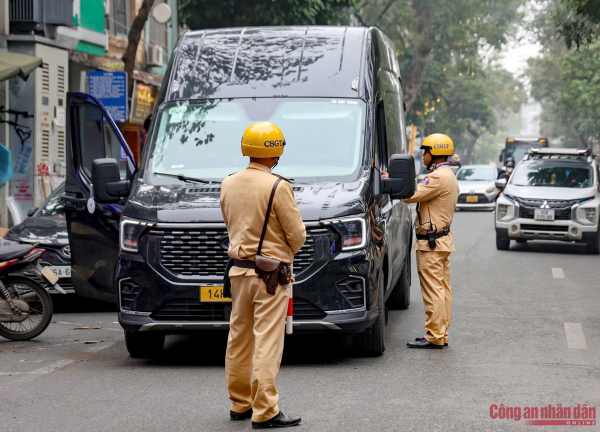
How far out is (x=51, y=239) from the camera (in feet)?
36.1

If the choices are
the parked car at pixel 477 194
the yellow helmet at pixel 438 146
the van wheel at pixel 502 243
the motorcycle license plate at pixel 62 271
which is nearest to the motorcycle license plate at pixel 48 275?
the motorcycle license plate at pixel 62 271

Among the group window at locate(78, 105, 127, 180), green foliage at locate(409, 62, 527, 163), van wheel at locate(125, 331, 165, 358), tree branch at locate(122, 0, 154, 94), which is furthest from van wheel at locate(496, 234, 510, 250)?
green foliage at locate(409, 62, 527, 163)

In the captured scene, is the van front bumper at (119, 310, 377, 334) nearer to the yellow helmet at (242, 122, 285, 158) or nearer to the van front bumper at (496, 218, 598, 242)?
the yellow helmet at (242, 122, 285, 158)

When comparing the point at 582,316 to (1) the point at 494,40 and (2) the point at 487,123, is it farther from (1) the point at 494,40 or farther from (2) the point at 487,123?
(2) the point at 487,123

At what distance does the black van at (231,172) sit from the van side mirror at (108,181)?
0.5 inches

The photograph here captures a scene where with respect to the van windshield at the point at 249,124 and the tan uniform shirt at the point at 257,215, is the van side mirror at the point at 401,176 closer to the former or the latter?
the van windshield at the point at 249,124

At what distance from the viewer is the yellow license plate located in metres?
7.49

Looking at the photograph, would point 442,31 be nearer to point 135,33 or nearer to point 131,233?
point 135,33

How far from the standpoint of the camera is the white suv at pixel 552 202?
17812 mm

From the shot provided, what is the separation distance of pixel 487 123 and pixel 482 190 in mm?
32643

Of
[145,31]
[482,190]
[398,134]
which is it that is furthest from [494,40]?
[398,134]

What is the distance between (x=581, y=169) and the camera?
738 inches

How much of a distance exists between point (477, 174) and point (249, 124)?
2733 centimetres

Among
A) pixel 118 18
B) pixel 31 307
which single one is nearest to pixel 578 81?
pixel 118 18
